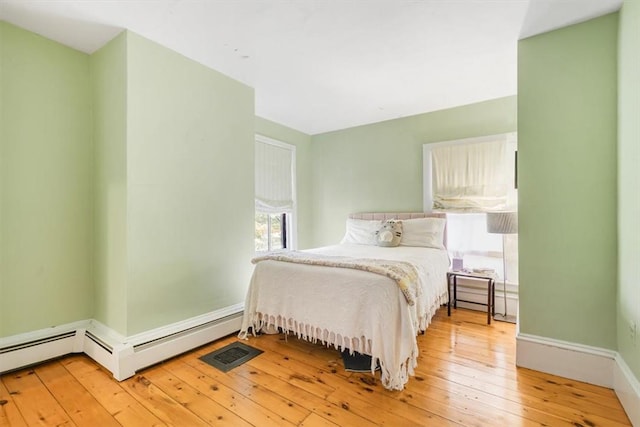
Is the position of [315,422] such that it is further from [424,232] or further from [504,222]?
[504,222]

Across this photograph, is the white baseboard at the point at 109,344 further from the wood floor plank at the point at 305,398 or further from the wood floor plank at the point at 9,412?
the wood floor plank at the point at 305,398

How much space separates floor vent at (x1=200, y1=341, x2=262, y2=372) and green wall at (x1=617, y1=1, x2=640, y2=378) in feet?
8.10

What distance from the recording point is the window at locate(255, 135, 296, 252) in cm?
408

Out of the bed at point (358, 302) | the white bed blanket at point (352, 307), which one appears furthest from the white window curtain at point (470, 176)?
the white bed blanket at point (352, 307)

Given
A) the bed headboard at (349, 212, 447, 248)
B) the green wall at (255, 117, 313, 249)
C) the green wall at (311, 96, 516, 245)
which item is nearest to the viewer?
the green wall at (311, 96, 516, 245)

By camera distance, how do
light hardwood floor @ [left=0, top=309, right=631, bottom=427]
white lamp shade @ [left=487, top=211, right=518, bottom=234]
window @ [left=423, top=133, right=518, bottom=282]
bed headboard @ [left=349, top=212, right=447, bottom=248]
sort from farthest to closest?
bed headboard @ [left=349, top=212, right=447, bottom=248]
window @ [left=423, top=133, right=518, bottom=282]
white lamp shade @ [left=487, top=211, right=518, bottom=234]
light hardwood floor @ [left=0, top=309, right=631, bottom=427]

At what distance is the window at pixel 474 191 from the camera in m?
3.37

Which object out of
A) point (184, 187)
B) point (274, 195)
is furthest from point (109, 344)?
Result: point (274, 195)

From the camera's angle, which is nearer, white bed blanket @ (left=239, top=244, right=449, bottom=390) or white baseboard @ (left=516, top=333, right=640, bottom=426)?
white baseboard @ (left=516, top=333, right=640, bottom=426)

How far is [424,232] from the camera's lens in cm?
349

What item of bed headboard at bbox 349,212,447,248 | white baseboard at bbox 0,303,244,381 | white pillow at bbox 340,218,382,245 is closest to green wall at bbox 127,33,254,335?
white baseboard at bbox 0,303,244,381

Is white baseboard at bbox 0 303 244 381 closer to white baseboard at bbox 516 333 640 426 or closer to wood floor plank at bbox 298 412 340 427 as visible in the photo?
wood floor plank at bbox 298 412 340 427

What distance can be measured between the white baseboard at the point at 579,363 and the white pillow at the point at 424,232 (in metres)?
1.37

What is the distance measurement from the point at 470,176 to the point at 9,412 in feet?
14.5
